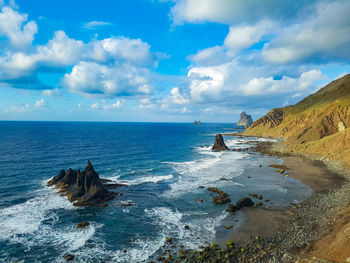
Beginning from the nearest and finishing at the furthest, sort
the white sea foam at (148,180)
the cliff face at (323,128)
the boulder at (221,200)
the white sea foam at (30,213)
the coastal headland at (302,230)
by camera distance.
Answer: the coastal headland at (302,230)
the white sea foam at (30,213)
the boulder at (221,200)
the white sea foam at (148,180)
the cliff face at (323,128)

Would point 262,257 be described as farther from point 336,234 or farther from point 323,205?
point 323,205

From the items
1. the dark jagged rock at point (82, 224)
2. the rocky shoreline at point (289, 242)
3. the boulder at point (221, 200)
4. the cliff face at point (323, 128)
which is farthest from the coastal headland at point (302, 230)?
the dark jagged rock at point (82, 224)

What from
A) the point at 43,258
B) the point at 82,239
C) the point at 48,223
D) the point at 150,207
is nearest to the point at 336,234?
the point at 150,207

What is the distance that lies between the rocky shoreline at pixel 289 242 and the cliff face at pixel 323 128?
39429mm

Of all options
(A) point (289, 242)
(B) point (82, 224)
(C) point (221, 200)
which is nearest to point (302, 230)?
(A) point (289, 242)

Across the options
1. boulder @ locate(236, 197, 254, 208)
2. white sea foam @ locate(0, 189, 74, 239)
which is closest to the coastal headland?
boulder @ locate(236, 197, 254, 208)

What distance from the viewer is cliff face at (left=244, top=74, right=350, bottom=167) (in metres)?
75.3

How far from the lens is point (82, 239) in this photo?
27.9 metres

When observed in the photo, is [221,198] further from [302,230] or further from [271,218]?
[302,230]

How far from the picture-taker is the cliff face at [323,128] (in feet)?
247

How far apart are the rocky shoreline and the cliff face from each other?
39.4 m

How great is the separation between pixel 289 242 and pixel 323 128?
93385 mm

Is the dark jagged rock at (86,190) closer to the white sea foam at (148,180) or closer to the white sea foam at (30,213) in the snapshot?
the white sea foam at (30,213)

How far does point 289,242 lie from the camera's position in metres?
25.3
